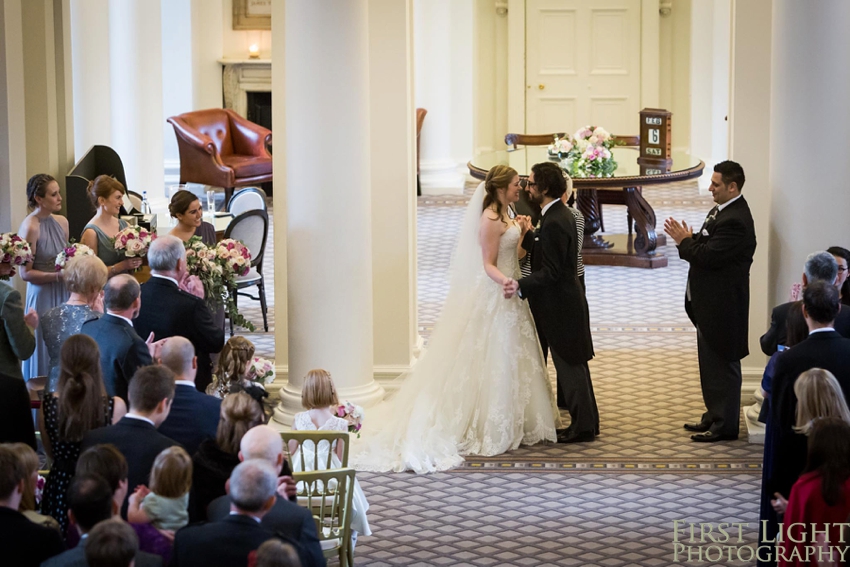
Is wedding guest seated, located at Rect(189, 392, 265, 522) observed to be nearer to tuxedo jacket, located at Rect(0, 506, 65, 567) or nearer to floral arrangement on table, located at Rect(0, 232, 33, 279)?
tuxedo jacket, located at Rect(0, 506, 65, 567)

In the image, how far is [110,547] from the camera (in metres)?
3.04

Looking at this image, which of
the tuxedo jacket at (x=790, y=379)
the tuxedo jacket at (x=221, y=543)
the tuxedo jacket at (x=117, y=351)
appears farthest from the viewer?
the tuxedo jacket at (x=117, y=351)

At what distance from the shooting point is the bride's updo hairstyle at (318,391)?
17.7 feet

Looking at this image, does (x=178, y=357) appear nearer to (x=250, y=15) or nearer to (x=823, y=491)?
(x=823, y=491)

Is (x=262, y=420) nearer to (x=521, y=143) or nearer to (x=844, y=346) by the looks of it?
(x=844, y=346)

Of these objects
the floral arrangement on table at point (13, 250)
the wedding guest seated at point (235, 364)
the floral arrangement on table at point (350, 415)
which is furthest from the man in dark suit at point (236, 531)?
the floral arrangement on table at point (13, 250)

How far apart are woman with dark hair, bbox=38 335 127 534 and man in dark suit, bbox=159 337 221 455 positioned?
0.24 metres

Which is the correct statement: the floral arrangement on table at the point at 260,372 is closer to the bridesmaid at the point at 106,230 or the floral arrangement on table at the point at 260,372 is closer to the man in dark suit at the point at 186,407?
the man in dark suit at the point at 186,407

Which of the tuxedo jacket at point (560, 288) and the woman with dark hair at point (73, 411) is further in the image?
the tuxedo jacket at point (560, 288)

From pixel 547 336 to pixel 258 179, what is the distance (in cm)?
862

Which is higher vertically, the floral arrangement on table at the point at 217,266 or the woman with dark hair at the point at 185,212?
the woman with dark hair at the point at 185,212

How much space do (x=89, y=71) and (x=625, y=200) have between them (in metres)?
5.34

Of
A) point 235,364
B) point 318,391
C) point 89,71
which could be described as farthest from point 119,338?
point 89,71

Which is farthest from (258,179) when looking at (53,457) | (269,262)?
(53,457)
